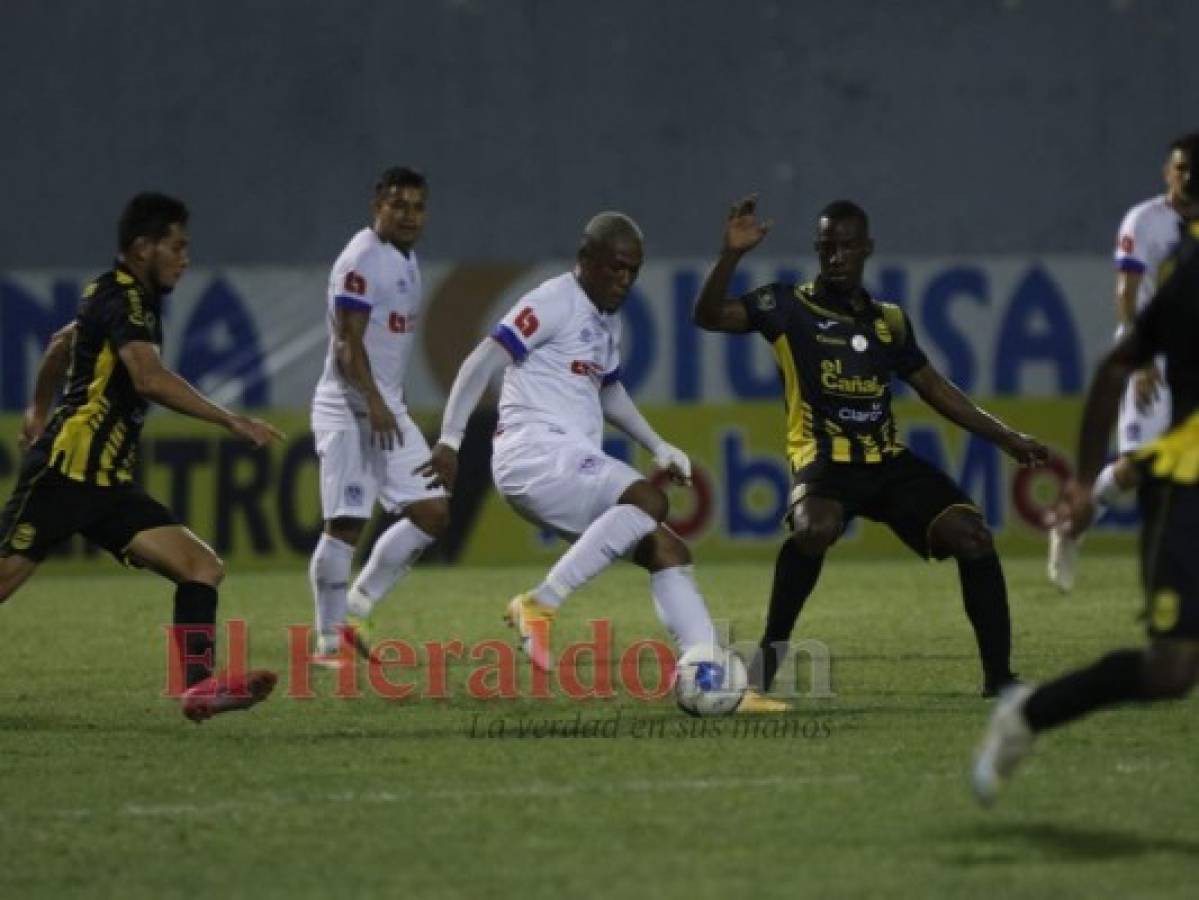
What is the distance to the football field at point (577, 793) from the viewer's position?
18.6 ft

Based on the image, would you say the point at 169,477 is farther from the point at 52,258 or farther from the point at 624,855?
Answer: the point at 624,855

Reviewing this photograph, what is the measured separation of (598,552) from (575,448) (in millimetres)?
545

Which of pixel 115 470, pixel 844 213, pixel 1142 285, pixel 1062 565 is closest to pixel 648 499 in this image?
pixel 844 213

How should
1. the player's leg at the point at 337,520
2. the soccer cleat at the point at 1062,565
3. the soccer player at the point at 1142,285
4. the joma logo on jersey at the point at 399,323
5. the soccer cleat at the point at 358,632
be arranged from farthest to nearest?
the soccer cleat at the point at 1062,565
the soccer player at the point at 1142,285
the joma logo on jersey at the point at 399,323
the player's leg at the point at 337,520
the soccer cleat at the point at 358,632

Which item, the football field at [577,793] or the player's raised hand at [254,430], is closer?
the football field at [577,793]

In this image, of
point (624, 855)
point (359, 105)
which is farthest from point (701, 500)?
point (624, 855)

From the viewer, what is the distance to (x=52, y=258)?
2038cm

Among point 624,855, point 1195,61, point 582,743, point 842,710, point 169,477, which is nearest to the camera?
point 624,855

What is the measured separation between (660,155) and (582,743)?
1293cm

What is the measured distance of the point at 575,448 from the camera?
29.8ft

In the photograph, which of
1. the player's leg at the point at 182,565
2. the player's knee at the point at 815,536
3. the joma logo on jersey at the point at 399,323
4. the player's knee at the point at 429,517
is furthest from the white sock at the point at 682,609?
the joma logo on jersey at the point at 399,323

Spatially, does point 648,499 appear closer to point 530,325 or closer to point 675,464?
point 675,464

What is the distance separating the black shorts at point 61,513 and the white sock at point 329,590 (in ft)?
7.45

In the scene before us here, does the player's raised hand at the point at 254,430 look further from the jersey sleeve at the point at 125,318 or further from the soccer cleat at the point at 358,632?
the soccer cleat at the point at 358,632
